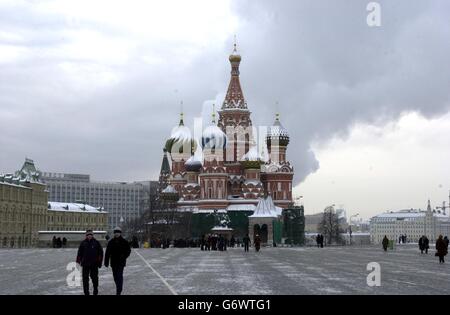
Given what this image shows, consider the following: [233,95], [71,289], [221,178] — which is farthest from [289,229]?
[71,289]

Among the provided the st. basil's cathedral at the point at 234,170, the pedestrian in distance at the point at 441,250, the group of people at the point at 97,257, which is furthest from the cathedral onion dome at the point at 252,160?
the group of people at the point at 97,257

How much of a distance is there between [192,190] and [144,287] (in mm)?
81302

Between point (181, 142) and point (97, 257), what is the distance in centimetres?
9283

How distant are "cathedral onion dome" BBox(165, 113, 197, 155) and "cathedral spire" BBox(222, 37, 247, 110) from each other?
11218 mm

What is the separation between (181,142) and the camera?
354 feet

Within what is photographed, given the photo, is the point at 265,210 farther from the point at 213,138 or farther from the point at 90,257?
the point at 90,257

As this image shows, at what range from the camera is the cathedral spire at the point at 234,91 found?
97.9 metres

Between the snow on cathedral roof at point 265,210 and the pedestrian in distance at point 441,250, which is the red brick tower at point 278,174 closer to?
the snow on cathedral roof at point 265,210

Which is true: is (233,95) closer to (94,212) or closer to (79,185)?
(94,212)

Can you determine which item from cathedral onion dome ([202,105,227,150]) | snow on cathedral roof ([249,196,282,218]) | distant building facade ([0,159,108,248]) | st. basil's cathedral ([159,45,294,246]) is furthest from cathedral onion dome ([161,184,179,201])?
snow on cathedral roof ([249,196,282,218])

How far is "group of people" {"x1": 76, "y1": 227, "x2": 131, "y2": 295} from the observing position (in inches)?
601

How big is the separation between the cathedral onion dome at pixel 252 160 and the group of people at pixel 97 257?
260ft

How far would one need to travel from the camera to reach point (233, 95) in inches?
3883

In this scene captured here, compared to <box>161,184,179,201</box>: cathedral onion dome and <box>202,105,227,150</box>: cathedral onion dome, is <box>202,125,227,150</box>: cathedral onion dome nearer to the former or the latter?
<box>202,105,227,150</box>: cathedral onion dome
